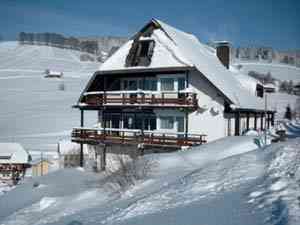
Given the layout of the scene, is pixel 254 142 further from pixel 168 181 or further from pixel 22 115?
pixel 22 115

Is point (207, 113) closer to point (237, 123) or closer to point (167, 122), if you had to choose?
point (237, 123)

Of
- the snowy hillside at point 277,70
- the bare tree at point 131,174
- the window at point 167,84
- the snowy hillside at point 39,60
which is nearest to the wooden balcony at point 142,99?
the window at point 167,84

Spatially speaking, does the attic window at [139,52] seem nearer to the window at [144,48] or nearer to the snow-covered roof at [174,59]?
the window at [144,48]

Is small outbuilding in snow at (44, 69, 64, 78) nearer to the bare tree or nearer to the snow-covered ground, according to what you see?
the snow-covered ground

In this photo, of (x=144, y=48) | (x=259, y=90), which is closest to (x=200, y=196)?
(x=144, y=48)

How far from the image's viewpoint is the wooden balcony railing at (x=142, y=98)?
70.6 feet

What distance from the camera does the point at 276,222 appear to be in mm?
6410

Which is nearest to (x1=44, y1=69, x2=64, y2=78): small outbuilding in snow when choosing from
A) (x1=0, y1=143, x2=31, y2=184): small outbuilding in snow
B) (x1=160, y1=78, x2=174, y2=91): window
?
(x1=0, y1=143, x2=31, y2=184): small outbuilding in snow

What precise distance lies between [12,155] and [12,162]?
1.07m

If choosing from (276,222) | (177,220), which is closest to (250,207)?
(276,222)

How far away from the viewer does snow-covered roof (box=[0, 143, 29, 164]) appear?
37344 mm

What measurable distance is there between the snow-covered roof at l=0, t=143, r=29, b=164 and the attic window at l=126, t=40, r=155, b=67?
20.3 m

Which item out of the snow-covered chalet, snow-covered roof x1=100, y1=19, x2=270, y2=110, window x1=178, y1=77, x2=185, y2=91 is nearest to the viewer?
the snow-covered chalet

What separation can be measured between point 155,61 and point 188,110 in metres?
4.27
